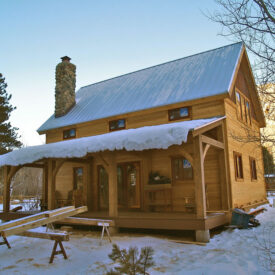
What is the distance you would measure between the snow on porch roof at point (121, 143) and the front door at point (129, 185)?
3.17m

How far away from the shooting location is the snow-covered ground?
18.3 feet

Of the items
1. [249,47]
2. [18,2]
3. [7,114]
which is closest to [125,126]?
[18,2]

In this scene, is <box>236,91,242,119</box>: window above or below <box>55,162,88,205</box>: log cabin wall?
above

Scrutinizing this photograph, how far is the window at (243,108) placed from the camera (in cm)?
1296

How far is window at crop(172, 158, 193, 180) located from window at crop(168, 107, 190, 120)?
1699 millimetres

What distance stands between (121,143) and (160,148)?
1369 millimetres

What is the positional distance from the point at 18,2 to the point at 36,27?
101 inches

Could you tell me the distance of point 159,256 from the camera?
6.54m

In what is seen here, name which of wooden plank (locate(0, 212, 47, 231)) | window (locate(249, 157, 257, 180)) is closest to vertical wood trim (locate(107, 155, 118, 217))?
wooden plank (locate(0, 212, 47, 231))

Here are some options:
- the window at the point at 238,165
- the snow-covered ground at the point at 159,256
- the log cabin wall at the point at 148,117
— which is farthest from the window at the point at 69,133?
the window at the point at 238,165

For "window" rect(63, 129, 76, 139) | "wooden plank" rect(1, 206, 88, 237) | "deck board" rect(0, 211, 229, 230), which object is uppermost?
"window" rect(63, 129, 76, 139)

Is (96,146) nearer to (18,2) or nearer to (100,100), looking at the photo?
(100,100)

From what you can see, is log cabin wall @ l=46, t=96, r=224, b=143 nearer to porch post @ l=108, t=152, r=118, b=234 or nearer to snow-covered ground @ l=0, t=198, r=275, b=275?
porch post @ l=108, t=152, r=118, b=234

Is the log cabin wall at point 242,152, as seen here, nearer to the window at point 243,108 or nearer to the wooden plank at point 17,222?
the window at point 243,108
